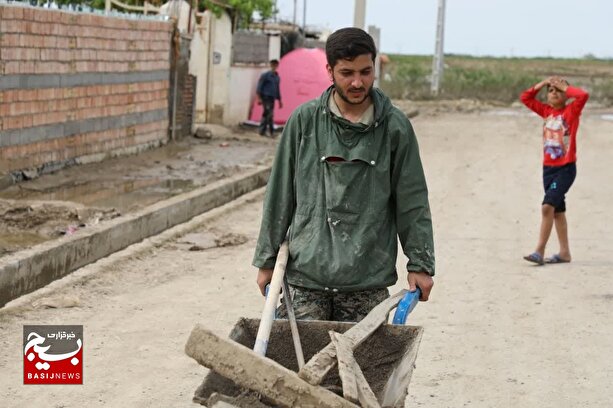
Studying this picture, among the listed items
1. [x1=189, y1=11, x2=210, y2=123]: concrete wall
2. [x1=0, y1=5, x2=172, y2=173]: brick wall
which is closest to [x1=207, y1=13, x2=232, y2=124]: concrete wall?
[x1=189, y1=11, x2=210, y2=123]: concrete wall

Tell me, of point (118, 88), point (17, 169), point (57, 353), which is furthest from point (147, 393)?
point (118, 88)

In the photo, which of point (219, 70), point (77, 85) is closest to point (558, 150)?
point (77, 85)

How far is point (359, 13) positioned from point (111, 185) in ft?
21.1

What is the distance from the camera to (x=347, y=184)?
183 inches

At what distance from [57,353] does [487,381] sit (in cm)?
250

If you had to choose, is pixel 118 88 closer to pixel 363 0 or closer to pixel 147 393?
pixel 363 0

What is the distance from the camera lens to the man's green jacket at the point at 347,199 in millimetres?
4676

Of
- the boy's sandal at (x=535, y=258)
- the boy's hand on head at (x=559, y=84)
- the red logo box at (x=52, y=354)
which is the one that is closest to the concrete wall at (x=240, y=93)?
the boy's sandal at (x=535, y=258)

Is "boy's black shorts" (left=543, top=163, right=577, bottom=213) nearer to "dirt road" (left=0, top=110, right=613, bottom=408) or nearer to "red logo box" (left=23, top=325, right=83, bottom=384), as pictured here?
"dirt road" (left=0, top=110, right=613, bottom=408)

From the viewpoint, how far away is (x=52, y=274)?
940cm

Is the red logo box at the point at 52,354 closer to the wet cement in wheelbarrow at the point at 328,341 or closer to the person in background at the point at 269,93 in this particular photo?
the wet cement in wheelbarrow at the point at 328,341

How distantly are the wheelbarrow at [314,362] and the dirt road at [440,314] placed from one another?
1625 millimetres

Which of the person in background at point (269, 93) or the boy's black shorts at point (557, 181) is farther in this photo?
the person in background at point (269, 93)

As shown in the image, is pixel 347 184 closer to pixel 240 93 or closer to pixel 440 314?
pixel 440 314
